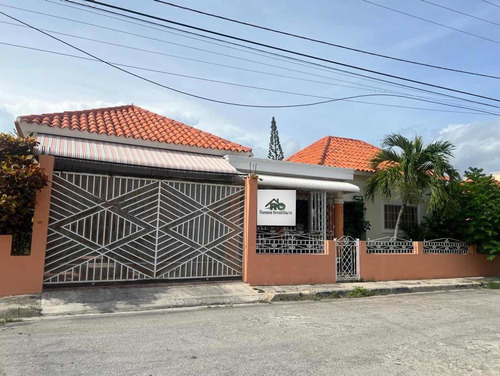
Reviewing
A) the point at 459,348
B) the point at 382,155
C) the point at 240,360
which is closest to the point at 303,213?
the point at 382,155

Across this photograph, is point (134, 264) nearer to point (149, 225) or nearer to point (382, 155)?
point (149, 225)

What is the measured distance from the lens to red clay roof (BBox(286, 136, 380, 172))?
1371cm

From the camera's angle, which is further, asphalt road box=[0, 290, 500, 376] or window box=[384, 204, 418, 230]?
window box=[384, 204, 418, 230]

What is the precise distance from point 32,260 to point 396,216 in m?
11.7

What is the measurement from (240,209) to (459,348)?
5457 mm

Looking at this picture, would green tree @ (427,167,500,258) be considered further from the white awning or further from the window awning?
the window awning

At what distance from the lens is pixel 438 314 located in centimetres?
684

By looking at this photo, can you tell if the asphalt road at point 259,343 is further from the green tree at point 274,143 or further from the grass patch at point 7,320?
the green tree at point 274,143

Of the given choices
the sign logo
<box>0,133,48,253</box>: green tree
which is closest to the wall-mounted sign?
the sign logo

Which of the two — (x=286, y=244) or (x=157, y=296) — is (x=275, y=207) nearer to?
(x=286, y=244)

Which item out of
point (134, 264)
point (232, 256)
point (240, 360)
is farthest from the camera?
point (232, 256)

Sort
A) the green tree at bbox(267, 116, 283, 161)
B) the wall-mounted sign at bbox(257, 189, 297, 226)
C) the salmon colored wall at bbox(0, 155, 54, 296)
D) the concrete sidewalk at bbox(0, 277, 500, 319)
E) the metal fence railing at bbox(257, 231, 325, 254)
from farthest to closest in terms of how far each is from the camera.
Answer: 1. the green tree at bbox(267, 116, 283, 161)
2. the wall-mounted sign at bbox(257, 189, 297, 226)
3. the metal fence railing at bbox(257, 231, 325, 254)
4. the salmon colored wall at bbox(0, 155, 54, 296)
5. the concrete sidewalk at bbox(0, 277, 500, 319)

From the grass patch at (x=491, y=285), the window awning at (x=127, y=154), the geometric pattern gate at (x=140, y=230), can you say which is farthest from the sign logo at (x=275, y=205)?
the grass patch at (x=491, y=285)

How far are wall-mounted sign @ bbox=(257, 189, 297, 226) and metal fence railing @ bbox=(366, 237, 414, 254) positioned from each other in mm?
2475
